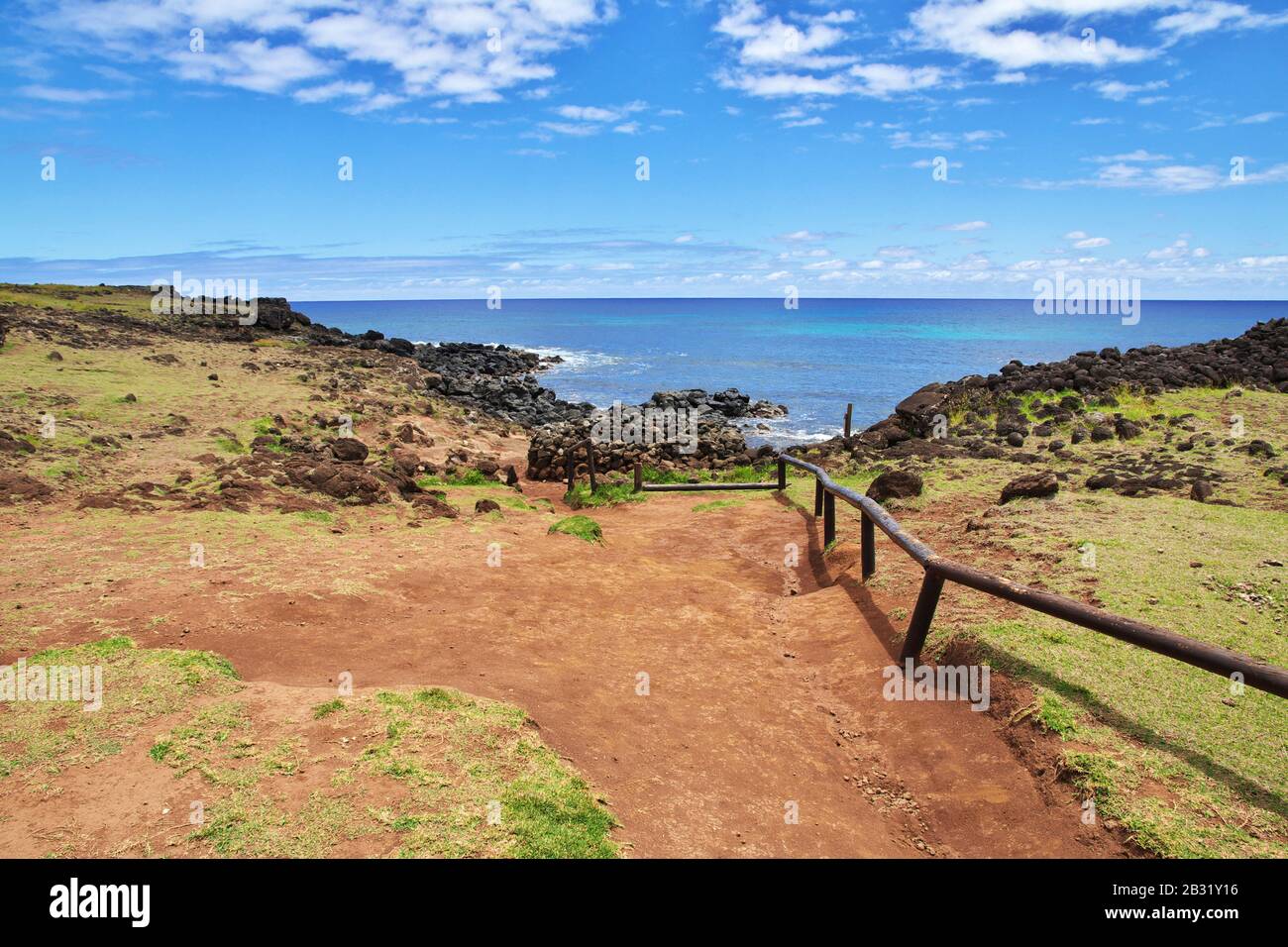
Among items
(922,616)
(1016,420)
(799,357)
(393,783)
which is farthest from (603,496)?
(799,357)

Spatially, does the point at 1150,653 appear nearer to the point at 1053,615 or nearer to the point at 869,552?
the point at 1053,615

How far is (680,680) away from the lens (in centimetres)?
806

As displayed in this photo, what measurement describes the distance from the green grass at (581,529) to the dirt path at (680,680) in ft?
6.53

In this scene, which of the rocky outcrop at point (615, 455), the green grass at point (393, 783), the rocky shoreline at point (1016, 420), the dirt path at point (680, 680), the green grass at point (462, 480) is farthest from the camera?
the rocky outcrop at point (615, 455)

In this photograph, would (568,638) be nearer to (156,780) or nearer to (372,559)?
(372,559)

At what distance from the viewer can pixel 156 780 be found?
15.5 ft

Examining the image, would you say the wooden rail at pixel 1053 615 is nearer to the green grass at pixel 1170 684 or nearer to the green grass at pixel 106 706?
the green grass at pixel 1170 684

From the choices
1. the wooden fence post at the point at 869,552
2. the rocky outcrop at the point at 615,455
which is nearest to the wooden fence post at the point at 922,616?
the wooden fence post at the point at 869,552

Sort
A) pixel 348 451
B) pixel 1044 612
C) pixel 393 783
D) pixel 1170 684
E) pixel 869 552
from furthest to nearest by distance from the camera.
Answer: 1. pixel 348 451
2. pixel 869 552
3. pixel 1044 612
4. pixel 1170 684
5. pixel 393 783

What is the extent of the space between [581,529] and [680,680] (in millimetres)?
6704

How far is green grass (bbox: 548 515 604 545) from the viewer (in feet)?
46.8

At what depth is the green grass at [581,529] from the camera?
46.8 feet
